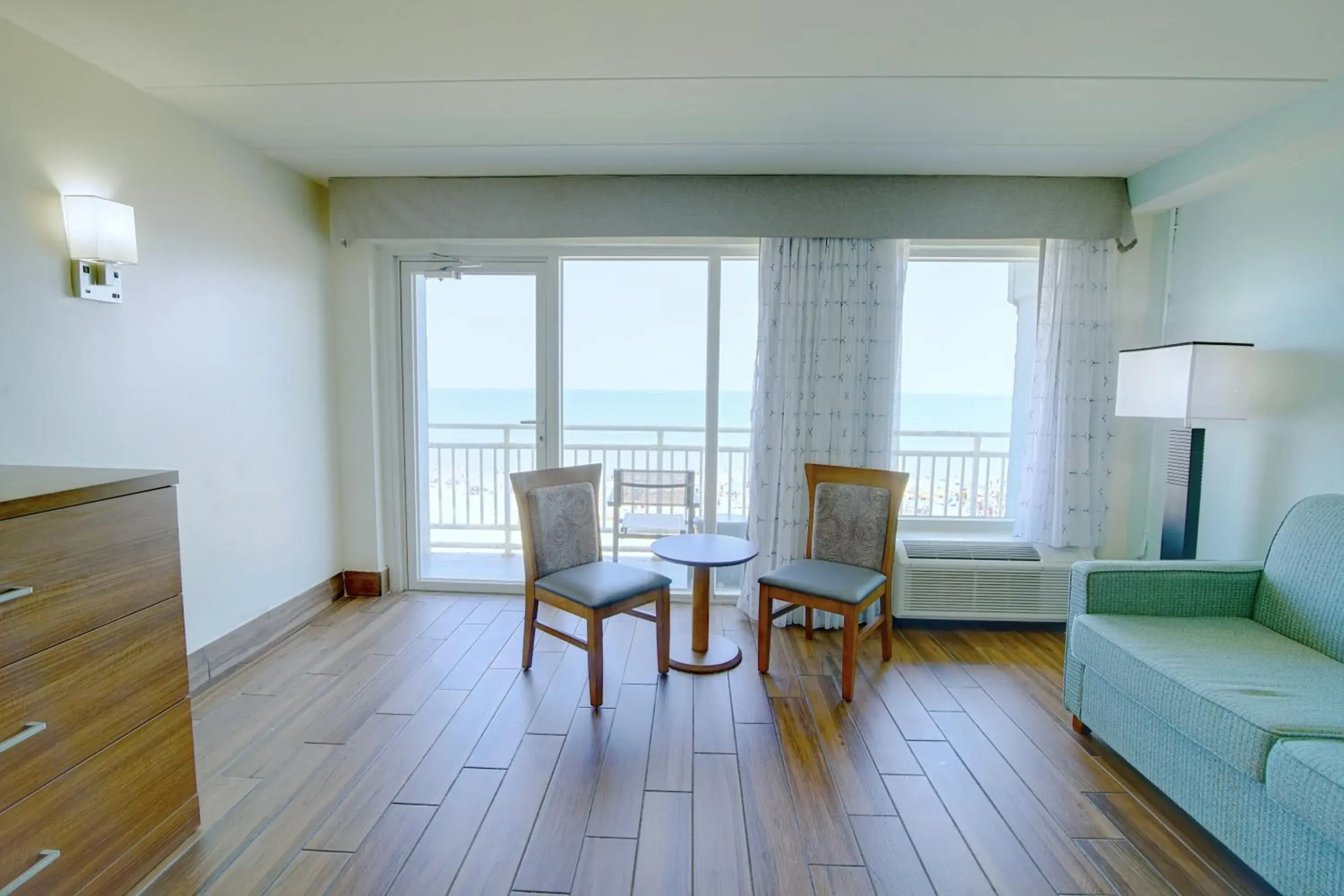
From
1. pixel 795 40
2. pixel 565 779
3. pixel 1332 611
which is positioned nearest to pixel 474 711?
pixel 565 779

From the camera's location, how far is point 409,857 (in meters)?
1.66

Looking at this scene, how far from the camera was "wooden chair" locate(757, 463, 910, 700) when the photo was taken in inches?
102

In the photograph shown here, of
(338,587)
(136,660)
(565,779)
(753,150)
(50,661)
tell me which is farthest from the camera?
(338,587)

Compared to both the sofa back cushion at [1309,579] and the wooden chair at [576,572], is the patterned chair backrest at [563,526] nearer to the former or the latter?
the wooden chair at [576,572]

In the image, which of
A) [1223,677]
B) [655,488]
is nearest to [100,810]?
[655,488]

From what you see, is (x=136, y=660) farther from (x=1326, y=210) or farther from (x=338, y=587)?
(x=1326, y=210)

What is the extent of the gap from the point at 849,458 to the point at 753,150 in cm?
164

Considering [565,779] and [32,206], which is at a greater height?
[32,206]

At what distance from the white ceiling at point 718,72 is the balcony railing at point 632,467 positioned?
170 centimetres

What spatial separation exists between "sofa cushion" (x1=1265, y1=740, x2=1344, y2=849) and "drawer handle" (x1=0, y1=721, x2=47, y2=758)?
9.26 ft

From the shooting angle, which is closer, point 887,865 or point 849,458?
point 887,865

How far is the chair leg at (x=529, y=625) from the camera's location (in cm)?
273

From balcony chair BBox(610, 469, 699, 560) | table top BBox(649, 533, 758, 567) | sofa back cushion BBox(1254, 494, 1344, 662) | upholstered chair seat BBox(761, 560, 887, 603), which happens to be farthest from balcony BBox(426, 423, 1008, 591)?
sofa back cushion BBox(1254, 494, 1344, 662)

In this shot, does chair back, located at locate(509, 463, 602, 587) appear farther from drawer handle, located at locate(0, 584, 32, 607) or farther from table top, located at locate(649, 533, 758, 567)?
drawer handle, located at locate(0, 584, 32, 607)
